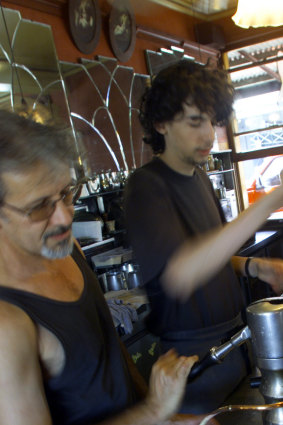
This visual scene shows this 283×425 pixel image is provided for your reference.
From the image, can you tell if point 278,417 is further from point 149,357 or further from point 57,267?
point 149,357

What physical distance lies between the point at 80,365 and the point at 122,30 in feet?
13.8

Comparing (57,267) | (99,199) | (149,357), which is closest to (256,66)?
(99,199)

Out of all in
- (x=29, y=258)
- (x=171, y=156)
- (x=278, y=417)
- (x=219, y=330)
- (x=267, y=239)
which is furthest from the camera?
(x=267, y=239)

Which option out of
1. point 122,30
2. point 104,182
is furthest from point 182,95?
point 122,30

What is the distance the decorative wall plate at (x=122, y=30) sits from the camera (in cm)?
455

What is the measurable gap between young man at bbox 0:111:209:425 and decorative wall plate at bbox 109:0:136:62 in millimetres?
3691

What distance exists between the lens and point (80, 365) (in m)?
1.10

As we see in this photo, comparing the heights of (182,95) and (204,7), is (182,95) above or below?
below

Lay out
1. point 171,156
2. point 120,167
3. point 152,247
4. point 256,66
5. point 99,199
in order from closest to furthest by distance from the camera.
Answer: point 152,247, point 171,156, point 99,199, point 120,167, point 256,66

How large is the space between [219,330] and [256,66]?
5718 mm

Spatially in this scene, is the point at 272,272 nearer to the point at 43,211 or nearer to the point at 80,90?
the point at 43,211

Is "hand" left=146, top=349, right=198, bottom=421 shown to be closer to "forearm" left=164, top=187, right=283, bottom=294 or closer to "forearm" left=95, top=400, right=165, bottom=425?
"forearm" left=95, top=400, right=165, bottom=425

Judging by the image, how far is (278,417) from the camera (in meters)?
0.87

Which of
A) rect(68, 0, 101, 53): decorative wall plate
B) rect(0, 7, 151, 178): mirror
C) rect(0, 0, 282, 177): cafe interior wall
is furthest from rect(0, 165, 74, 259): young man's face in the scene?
rect(68, 0, 101, 53): decorative wall plate
